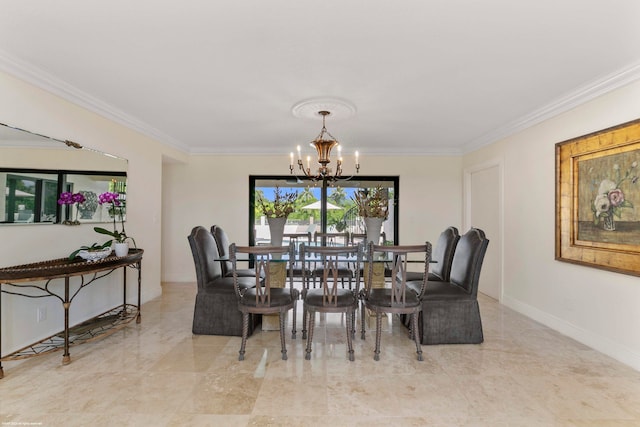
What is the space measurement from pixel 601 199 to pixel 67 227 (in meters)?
4.84

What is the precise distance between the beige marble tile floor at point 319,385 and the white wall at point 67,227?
386 mm

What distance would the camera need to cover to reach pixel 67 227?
301 cm

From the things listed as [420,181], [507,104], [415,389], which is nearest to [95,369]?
[415,389]

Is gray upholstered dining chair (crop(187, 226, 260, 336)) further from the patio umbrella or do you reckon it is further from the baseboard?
the baseboard

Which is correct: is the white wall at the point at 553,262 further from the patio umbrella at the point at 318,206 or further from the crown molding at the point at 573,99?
the patio umbrella at the point at 318,206

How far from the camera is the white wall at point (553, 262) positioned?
2.62 m

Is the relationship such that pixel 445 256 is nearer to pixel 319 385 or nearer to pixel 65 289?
pixel 319 385

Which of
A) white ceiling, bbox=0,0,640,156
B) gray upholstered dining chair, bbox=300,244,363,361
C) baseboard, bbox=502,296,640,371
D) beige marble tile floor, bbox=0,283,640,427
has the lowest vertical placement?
beige marble tile floor, bbox=0,283,640,427

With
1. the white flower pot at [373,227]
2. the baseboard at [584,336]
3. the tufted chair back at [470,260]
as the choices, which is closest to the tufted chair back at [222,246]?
the white flower pot at [373,227]

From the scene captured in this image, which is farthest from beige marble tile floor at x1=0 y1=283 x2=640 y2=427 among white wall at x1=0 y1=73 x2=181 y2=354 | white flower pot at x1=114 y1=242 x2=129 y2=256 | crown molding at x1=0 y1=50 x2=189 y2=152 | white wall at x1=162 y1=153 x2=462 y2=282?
white wall at x1=162 y1=153 x2=462 y2=282

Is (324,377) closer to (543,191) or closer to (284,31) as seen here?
(284,31)

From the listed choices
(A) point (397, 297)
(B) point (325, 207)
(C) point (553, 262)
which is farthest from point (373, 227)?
(B) point (325, 207)

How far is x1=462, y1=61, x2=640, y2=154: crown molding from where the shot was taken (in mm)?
2529

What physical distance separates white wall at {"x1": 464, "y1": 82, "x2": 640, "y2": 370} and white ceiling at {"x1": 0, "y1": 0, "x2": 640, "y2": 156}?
21cm
